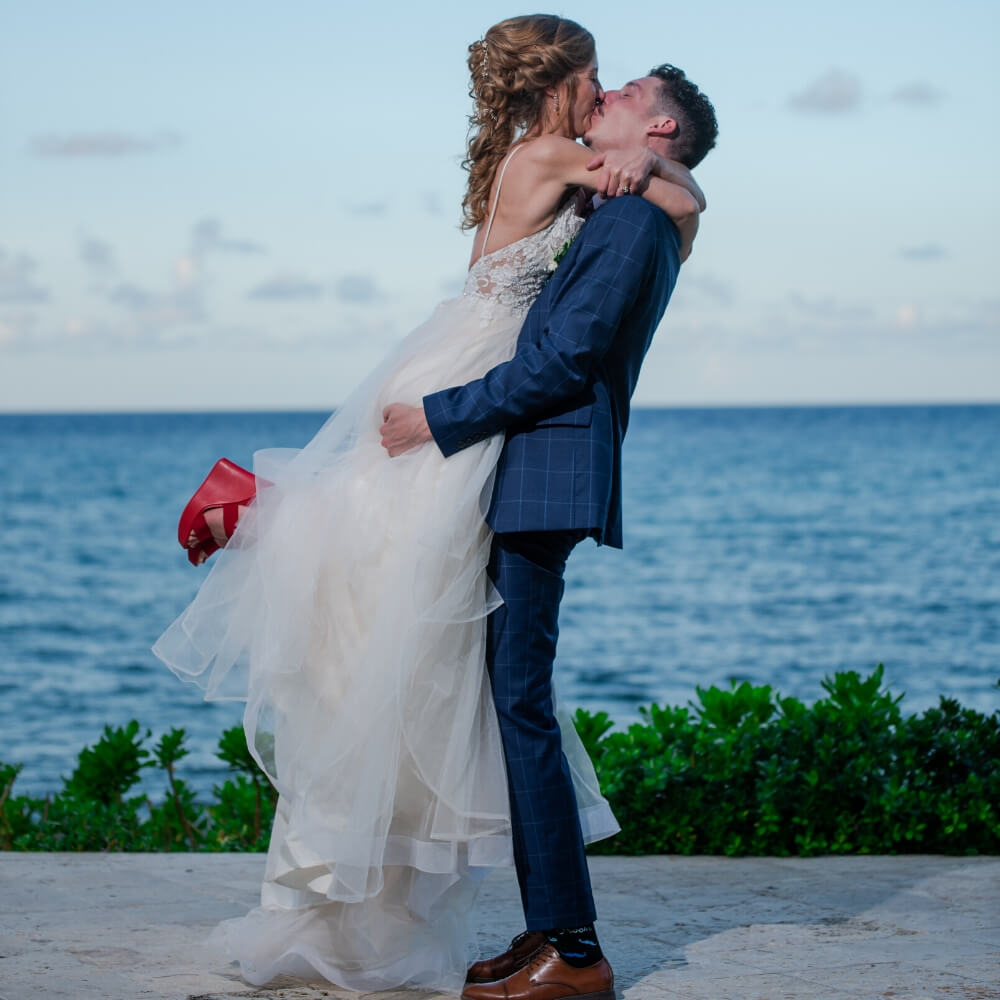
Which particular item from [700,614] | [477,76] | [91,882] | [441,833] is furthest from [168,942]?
[700,614]

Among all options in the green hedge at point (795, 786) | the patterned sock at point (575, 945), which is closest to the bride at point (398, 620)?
the patterned sock at point (575, 945)

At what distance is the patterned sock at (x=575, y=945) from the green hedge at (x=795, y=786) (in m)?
1.80

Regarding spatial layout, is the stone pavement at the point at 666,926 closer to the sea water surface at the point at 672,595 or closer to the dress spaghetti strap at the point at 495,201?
the sea water surface at the point at 672,595

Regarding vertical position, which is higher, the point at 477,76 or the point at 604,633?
the point at 477,76

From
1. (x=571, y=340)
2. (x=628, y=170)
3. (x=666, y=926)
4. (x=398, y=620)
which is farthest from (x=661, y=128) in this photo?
(x=666, y=926)

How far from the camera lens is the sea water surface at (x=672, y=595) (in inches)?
645

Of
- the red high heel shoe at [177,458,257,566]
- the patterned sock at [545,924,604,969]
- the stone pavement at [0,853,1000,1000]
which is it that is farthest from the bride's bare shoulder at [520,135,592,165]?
the stone pavement at [0,853,1000,1000]

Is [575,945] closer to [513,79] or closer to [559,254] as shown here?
[559,254]

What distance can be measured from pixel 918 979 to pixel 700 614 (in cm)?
2030

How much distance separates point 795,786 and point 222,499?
2773 millimetres

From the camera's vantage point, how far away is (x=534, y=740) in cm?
316

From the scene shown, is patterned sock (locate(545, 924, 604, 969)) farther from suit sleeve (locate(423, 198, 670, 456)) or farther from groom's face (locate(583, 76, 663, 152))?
groom's face (locate(583, 76, 663, 152))

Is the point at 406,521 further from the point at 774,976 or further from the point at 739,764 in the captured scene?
the point at 739,764

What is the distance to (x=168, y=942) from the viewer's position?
3746 millimetres
